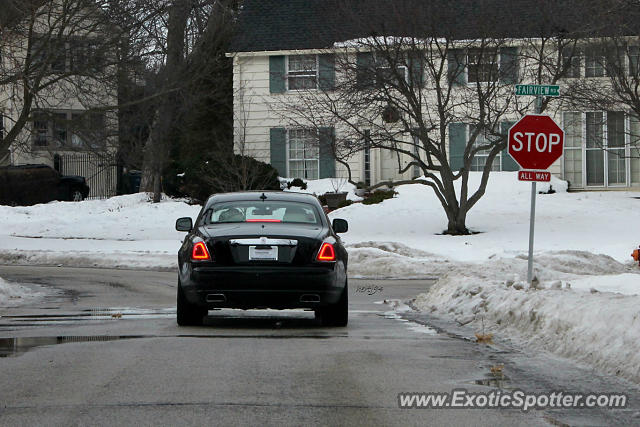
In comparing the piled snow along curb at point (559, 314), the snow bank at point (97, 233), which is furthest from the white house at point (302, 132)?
the piled snow along curb at point (559, 314)

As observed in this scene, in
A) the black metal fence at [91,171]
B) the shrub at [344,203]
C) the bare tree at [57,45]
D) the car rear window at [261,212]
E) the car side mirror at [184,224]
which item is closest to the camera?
the car rear window at [261,212]

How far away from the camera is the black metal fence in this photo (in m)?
51.8

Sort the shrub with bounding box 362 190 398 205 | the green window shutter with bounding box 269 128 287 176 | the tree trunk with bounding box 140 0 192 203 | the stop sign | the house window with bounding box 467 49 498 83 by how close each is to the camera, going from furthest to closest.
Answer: the green window shutter with bounding box 269 128 287 176, the shrub with bounding box 362 190 398 205, the tree trunk with bounding box 140 0 192 203, the house window with bounding box 467 49 498 83, the stop sign

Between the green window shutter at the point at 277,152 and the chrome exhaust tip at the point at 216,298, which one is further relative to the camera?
the green window shutter at the point at 277,152

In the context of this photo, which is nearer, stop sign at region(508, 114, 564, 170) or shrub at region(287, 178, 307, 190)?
stop sign at region(508, 114, 564, 170)

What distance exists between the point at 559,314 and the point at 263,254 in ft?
10.6

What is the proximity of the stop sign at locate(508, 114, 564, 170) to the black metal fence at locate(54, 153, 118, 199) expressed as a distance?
3679 cm

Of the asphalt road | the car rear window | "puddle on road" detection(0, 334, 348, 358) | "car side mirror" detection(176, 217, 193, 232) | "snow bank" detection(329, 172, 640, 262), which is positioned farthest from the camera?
"snow bank" detection(329, 172, 640, 262)

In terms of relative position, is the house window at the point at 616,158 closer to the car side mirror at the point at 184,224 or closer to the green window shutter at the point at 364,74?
the green window shutter at the point at 364,74

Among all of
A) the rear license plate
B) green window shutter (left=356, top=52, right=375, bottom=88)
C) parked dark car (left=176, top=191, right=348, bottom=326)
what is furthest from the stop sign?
green window shutter (left=356, top=52, right=375, bottom=88)

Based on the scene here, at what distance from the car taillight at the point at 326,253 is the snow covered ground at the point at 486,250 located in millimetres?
1947

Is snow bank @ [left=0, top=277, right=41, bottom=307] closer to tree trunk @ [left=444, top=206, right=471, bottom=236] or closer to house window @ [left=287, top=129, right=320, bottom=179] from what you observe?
tree trunk @ [left=444, top=206, right=471, bottom=236]

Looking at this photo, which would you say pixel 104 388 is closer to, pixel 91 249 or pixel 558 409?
pixel 558 409

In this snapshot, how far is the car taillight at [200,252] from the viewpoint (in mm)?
12414
